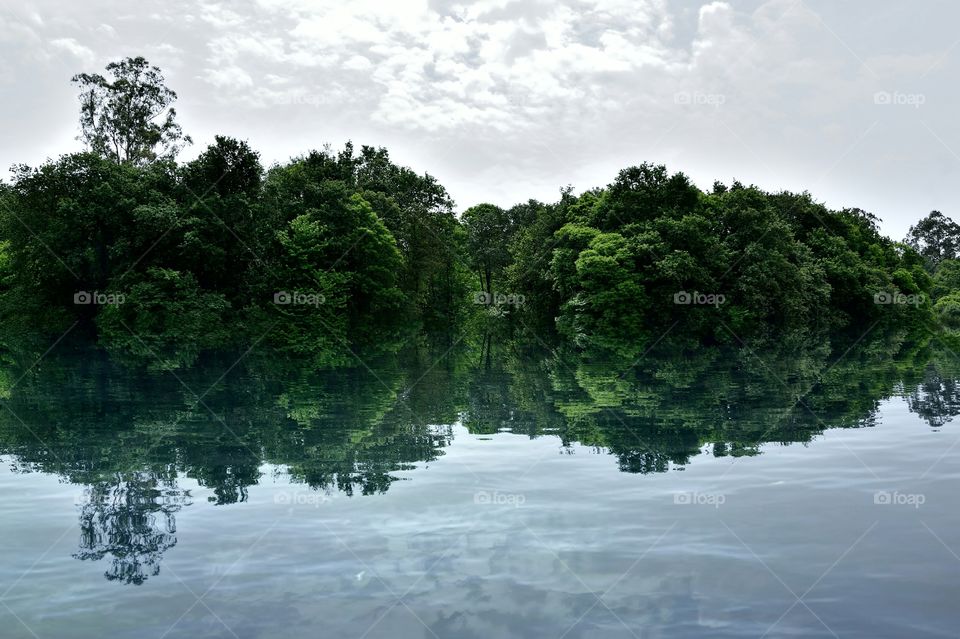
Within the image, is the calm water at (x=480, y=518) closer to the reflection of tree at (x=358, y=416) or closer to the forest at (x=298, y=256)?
the reflection of tree at (x=358, y=416)

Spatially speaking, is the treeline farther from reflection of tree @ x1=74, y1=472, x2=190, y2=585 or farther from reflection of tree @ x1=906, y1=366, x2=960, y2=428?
reflection of tree @ x1=74, y1=472, x2=190, y2=585

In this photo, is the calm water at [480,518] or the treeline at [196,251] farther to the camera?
the treeline at [196,251]

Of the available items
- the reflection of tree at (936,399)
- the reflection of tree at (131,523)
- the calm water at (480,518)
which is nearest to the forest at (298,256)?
the reflection of tree at (936,399)

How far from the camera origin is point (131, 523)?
32.8ft

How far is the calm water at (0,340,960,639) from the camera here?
720 centimetres

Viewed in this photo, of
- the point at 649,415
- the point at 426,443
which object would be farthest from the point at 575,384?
the point at 426,443

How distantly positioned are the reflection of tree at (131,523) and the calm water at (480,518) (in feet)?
0.16

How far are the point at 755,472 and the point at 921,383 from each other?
16062 millimetres

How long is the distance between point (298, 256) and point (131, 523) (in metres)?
46.5

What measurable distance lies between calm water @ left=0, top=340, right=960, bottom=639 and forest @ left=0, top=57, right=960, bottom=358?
2735cm

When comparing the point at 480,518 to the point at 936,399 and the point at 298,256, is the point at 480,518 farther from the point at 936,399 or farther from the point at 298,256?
the point at 298,256

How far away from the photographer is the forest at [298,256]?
52.7m

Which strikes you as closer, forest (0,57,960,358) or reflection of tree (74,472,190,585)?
reflection of tree (74,472,190,585)

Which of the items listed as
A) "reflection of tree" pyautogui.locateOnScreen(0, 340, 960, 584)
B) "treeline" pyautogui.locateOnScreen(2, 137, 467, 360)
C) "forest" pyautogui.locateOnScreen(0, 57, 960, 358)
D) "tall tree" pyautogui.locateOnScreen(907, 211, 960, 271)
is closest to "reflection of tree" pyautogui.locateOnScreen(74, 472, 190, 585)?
"reflection of tree" pyautogui.locateOnScreen(0, 340, 960, 584)
